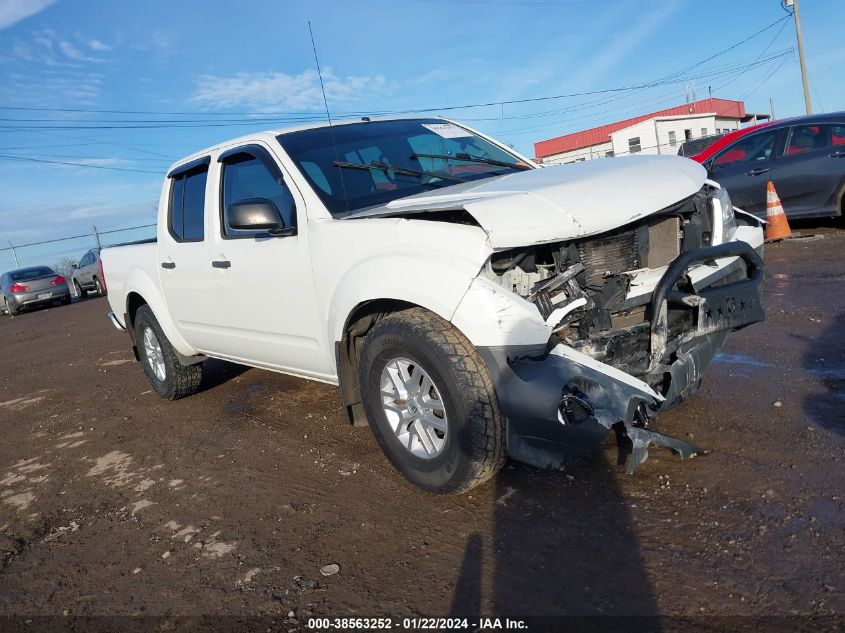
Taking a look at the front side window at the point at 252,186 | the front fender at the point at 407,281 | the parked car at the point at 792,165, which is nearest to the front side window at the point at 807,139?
the parked car at the point at 792,165

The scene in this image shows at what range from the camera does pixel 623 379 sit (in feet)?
9.25

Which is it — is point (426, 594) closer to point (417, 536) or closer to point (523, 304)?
point (417, 536)

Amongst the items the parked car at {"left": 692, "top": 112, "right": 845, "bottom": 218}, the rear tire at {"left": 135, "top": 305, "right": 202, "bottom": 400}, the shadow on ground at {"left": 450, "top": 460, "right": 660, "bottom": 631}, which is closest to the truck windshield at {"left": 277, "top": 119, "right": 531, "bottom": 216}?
the shadow on ground at {"left": 450, "top": 460, "right": 660, "bottom": 631}

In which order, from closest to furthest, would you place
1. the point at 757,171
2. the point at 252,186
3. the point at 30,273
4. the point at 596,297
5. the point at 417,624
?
the point at 417,624, the point at 596,297, the point at 252,186, the point at 757,171, the point at 30,273

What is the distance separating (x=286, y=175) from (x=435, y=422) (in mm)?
1725

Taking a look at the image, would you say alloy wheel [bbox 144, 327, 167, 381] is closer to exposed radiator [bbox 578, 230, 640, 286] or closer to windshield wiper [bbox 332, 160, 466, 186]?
windshield wiper [bbox 332, 160, 466, 186]

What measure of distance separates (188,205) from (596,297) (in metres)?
3.32

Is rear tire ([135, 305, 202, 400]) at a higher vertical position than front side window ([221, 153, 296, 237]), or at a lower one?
lower

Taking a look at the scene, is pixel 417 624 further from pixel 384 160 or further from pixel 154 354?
pixel 154 354

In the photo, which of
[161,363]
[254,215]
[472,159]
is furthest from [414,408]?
[161,363]

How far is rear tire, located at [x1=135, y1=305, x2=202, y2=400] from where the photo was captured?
5781 millimetres

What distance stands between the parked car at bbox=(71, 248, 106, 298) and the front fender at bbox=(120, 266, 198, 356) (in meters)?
19.0

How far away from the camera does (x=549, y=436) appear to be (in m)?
2.75

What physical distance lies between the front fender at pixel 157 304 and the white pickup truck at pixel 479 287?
1297mm
